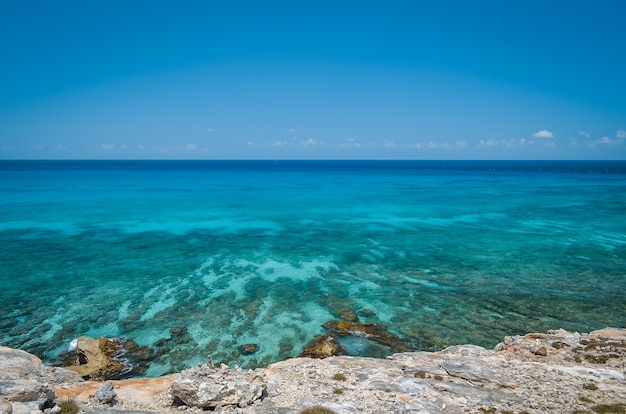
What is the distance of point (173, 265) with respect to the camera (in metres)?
33.3

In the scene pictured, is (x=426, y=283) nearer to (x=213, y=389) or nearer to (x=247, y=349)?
(x=247, y=349)

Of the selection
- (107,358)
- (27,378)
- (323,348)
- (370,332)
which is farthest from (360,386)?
(107,358)

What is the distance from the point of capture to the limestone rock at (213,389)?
1121 cm

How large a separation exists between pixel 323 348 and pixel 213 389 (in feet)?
27.9

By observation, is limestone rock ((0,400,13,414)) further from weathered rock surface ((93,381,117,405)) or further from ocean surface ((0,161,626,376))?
ocean surface ((0,161,626,376))

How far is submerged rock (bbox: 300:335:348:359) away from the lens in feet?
60.6

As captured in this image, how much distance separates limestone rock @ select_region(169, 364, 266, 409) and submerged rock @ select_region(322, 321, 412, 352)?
957 cm

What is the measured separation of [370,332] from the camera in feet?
68.6

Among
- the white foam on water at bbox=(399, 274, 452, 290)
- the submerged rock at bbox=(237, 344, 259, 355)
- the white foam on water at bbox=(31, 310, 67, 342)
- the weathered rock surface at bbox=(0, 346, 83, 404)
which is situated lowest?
the submerged rock at bbox=(237, 344, 259, 355)

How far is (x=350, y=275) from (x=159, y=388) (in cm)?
2031

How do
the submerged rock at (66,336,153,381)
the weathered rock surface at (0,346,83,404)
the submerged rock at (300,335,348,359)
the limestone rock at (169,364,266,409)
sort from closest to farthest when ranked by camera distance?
the weathered rock surface at (0,346,83,404) → the limestone rock at (169,364,266,409) → the submerged rock at (66,336,153,381) → the submerged rock at (300,335,348,359)

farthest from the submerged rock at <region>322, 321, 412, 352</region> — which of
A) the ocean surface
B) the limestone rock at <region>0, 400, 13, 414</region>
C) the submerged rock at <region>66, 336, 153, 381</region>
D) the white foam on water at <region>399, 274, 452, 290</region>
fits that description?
the limestone rock at <region>0, 400, 13, 414</region>

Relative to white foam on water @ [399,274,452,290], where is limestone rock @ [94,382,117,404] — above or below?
above

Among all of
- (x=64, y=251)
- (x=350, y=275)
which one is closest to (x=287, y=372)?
(x=350, y=275)
